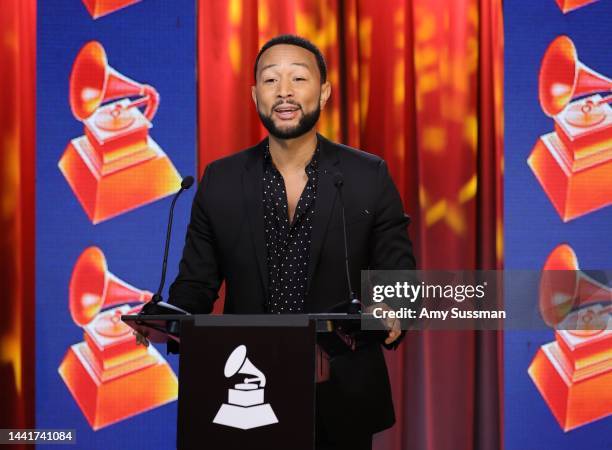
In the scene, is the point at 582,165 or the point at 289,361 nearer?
the point at 289,361

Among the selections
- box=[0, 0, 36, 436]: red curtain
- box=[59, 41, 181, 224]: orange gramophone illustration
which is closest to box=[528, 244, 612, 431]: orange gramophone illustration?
box=[59, 41, 181, 224]: orange gramophone illustration

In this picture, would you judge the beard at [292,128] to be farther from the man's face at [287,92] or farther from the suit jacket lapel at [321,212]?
the suit jacket lapel at [321,212]

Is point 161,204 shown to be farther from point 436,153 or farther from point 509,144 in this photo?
point 509,144

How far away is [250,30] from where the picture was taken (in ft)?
11.2

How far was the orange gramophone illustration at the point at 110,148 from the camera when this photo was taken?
11.3 feet

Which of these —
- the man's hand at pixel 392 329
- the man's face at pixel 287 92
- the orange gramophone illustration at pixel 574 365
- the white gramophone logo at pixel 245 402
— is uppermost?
the man's face at pixel 287 92

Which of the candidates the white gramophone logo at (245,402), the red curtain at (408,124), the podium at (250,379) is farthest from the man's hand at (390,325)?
the red curtain at (408,124)

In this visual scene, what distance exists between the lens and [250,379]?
1.71 m

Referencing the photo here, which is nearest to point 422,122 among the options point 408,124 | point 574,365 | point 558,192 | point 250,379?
point 408,124

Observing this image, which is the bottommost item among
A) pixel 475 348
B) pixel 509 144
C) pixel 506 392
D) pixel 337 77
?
pixel 506 392

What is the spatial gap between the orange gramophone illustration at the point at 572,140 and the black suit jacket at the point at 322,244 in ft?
4.63

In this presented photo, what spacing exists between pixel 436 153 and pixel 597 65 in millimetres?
875

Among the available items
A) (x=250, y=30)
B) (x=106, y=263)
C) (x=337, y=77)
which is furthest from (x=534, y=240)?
(x=106, y=263)

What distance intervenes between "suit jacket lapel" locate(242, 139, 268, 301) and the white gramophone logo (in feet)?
1.78
